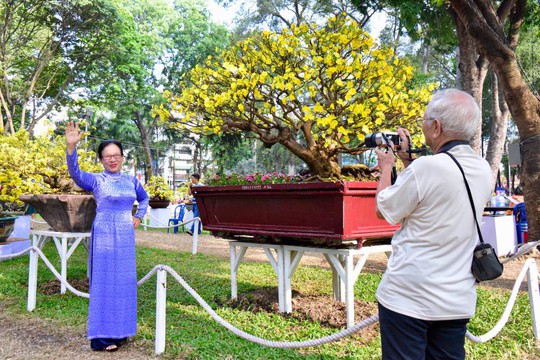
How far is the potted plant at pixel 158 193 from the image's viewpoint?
1268 cm

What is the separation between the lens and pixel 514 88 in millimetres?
6125

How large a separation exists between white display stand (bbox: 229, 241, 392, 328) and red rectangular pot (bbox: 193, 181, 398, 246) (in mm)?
94

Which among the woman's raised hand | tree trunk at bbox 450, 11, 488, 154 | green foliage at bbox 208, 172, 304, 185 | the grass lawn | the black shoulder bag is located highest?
tree trunk at bbox 450, 11, 488, 154

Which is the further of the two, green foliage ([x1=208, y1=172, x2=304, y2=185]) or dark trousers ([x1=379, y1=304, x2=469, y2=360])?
green foliage ([x1=208, y1=172, x2=304, y2=185])

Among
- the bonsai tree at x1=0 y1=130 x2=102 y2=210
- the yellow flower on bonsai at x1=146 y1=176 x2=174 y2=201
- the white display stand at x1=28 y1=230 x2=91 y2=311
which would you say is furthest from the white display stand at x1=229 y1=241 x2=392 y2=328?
the yellow flower on bonsai at x1=146 y1=176 x2=174 y2=201

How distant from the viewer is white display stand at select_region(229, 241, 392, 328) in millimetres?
3484

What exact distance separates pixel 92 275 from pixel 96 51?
13994 mm

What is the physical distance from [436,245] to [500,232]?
7.12 metres

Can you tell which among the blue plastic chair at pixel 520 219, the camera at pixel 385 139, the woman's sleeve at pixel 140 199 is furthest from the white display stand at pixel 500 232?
the camera at pixel 385 139

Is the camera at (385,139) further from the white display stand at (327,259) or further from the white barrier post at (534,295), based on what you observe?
the white barrier post at (534,295)

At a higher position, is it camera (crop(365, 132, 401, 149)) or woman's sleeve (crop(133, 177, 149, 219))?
camera (crop(365, 132, 401, 149))

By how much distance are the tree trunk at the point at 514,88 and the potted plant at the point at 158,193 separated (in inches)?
351

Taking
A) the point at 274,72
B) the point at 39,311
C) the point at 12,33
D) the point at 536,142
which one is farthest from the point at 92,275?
the point at 12,33

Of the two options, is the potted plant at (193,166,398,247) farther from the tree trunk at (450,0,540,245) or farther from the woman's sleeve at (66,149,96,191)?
the tree trunk at (450,0,540,245)
